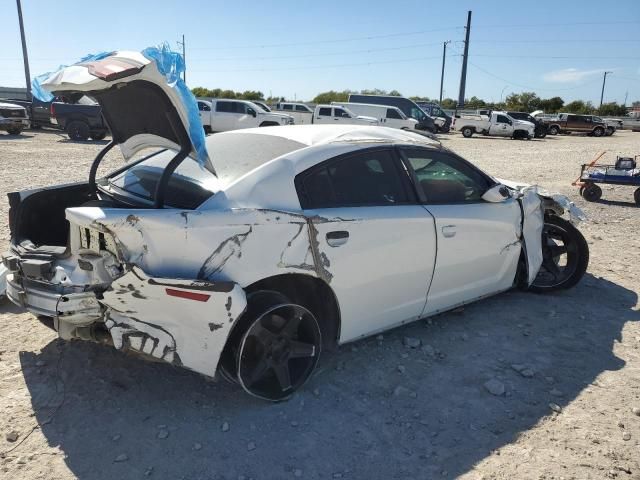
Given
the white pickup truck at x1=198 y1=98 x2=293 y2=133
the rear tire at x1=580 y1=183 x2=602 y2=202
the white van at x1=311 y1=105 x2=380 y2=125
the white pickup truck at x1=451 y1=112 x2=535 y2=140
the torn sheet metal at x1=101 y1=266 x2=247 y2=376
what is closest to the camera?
the torn sheet metal at x1=101 y1=266 x2=247 y2=376

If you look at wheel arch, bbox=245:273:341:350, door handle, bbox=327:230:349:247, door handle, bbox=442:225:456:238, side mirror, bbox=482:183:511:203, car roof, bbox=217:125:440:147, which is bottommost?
wheel arch, bbox=245:273:341:350

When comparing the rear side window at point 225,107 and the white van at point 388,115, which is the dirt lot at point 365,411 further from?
the white van at point 388,115

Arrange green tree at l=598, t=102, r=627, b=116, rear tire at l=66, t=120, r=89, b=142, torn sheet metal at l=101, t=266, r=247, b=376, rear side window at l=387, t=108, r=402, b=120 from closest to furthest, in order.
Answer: torn sheet metal at l=101, t=266, r=247, b=376
rear tire at l=66, t=120, r=89, b=142
rear side window at l=387, t=108, r=402, b=120
green tree at l=598, t=102, r=627, b=116

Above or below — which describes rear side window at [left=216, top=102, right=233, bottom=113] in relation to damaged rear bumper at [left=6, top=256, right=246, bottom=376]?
above

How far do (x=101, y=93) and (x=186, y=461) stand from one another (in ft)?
6.70

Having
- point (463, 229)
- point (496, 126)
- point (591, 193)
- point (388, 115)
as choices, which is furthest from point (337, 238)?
point (496, 126)

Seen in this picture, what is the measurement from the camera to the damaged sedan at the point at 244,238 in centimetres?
263

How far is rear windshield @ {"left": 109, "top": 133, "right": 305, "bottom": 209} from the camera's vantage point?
3031 millimetres

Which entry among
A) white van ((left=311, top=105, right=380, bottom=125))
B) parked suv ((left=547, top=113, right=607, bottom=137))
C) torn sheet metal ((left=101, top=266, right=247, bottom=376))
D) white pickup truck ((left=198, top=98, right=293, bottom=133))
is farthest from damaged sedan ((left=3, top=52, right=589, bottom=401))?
parked suv ((left=547, top=113, right=607, bottom=137))

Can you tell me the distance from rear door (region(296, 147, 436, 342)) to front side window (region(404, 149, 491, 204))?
6.7 inches

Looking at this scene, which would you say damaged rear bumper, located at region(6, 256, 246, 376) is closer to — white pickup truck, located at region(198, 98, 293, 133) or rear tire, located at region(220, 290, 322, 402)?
rear tire, located at region(220, 290, 322, 402)

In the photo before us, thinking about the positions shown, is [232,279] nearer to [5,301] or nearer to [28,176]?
[5,301]

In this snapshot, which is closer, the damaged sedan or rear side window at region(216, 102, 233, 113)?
the damaged sedan

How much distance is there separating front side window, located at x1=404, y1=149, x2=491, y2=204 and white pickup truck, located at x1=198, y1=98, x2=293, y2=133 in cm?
2060
